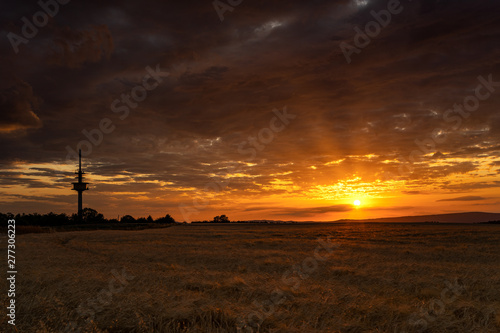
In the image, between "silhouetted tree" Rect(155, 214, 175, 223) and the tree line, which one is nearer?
the tree line

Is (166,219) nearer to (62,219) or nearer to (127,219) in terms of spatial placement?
(127,219)

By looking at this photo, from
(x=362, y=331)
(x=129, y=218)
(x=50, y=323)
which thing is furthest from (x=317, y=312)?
(x=129, y=218)

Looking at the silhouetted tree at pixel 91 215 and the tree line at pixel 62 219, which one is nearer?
the tree line at pixel 62 219

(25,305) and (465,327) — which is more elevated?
(25,305)

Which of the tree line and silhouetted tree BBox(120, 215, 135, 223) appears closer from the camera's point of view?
the tree line

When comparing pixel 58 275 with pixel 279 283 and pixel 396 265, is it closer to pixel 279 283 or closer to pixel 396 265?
pixel 279 283

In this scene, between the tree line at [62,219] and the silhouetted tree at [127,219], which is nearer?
the tree line at [62,219]

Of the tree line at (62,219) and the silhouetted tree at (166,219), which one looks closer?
the tree line at (62,219)

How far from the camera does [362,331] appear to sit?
5.73 m

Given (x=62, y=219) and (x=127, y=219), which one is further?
(x=127, y=219)

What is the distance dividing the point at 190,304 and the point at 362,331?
303 cm

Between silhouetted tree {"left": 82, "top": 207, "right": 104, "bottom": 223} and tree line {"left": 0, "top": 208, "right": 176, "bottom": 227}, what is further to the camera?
silhouetted tree {"left": 82, "top": 207, "right": 104, "bottom": 223}

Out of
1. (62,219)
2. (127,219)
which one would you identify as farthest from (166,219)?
(62,219)

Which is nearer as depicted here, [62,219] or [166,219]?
[62,219]
